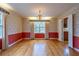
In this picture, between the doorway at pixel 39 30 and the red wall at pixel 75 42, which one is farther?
the doorway at pixel 39 30

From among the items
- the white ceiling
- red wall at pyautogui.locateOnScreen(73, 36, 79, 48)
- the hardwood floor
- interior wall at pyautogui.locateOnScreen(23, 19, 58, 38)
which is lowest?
the hardwood floor

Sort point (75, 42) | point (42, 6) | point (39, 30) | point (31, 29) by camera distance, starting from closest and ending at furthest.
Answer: point (42, 6)
point (75, 42)
point (31, 29)
point (39, 30)

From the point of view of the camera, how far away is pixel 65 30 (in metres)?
12.3

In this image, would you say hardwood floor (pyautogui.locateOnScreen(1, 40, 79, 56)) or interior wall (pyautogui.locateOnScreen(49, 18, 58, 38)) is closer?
hardwood floor (pyautogui.locateOnScreen(1, 40, 79, 56))

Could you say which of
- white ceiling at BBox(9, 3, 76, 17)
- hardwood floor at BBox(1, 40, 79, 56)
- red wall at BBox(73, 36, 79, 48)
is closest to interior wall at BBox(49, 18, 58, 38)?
hardwood floor at BBox(1, 40, 79, 56)

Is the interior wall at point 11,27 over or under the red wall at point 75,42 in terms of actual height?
over

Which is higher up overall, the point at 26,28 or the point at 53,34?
the point at 26,28

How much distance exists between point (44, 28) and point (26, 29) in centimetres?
201

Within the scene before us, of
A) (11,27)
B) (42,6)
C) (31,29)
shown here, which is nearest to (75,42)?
(42,6)

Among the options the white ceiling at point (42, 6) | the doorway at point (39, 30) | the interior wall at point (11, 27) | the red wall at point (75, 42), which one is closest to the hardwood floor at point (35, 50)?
the red wall at point (75, 42)

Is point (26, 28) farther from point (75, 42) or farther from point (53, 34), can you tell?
point (75, 42)

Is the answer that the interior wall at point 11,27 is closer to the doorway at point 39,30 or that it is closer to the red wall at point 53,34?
the doorway at point 39,30

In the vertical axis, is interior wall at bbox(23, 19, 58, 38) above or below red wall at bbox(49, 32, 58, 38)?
above

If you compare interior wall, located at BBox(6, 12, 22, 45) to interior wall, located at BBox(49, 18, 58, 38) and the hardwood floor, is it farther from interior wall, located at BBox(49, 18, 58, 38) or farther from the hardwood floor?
interior wall, located at BBox(49, 18, 58, 38)
